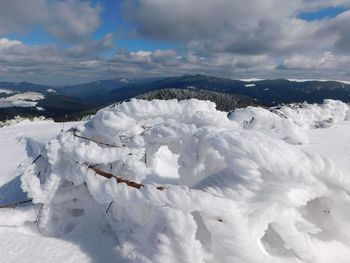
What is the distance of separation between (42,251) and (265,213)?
6.60 ft

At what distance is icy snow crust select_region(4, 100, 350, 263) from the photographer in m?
2.84

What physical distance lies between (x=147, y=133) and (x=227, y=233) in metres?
1.56

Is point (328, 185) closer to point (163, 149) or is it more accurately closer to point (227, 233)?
point (227, 233)

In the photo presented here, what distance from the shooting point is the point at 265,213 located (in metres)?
3.05

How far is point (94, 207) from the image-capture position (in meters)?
3.94

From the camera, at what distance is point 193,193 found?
9.23ft

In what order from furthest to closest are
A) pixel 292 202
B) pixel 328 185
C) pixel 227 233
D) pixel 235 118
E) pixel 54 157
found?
1. pixel 235 118
2. pixel 54 157
3. pixel 328 185
4. pixel 292 202
5. pixel 227 233

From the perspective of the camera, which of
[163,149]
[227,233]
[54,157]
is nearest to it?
[227,233]

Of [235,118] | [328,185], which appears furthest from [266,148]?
[235,118]

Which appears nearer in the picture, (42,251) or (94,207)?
(42,251)

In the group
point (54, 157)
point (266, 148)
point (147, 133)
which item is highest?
point (266, 148)

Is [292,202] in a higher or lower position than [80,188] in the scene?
higher

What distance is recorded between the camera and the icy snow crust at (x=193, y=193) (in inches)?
112

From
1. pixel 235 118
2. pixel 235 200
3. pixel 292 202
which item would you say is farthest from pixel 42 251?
pixel 235 118
